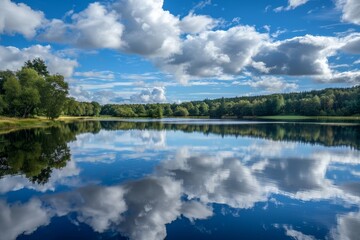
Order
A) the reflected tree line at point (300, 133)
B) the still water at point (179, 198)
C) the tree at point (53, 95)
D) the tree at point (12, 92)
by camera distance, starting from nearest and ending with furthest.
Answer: the still water at point (179, 198) < the reflected tree line at point (300, 133) < the tree at point (12, 92) < the tree at point (53, 95)

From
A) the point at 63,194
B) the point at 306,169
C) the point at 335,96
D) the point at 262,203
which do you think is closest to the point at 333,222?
the point at 262,203

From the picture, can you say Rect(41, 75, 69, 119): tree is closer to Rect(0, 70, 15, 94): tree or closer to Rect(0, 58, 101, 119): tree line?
Rect(0, 58, 101, 119): tree line

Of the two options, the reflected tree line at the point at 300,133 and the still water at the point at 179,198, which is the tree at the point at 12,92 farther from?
the still water at the point at 179,198

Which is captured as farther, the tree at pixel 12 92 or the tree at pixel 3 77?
the tree at pixel 3 77

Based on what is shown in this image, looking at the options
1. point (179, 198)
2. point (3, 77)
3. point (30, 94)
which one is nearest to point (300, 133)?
point (179, 198)

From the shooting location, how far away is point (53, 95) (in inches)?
3775

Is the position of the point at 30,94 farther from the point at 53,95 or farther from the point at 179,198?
the point at 179,198

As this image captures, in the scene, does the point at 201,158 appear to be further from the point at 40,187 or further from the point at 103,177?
the point at 40,187

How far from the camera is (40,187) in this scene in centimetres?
1772

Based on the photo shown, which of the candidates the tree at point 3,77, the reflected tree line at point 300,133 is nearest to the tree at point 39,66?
the tree at point 3,77

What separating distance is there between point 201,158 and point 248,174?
25.7 feet

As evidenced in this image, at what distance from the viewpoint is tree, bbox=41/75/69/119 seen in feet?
307

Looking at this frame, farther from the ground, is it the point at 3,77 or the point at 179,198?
the point at 3,77

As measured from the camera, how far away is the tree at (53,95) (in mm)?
93562
